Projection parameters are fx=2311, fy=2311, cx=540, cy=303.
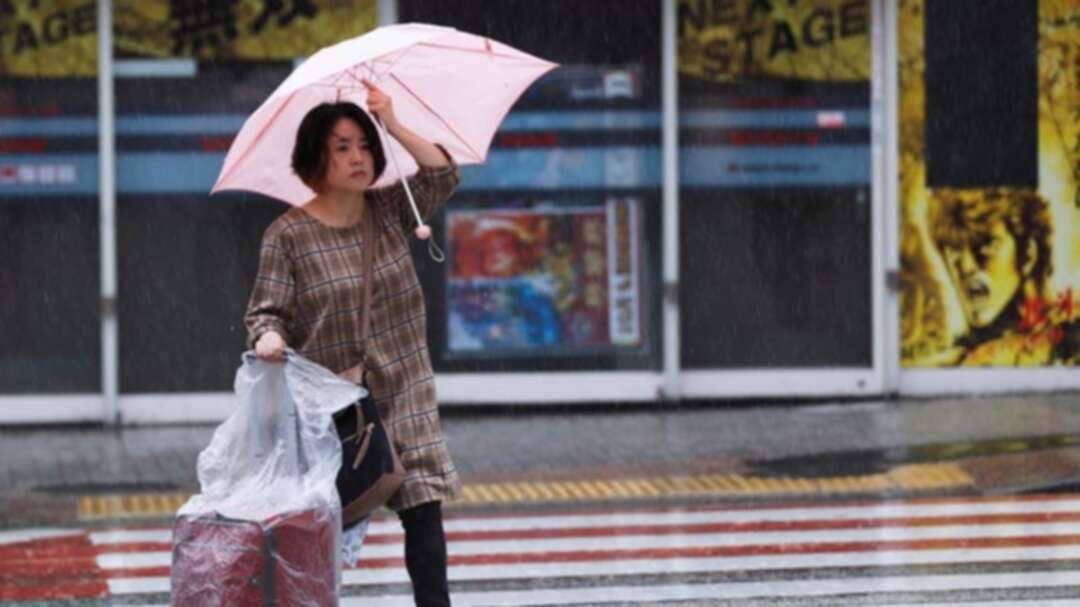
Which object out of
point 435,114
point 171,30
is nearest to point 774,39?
point 171,30

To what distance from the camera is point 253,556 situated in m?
5.89

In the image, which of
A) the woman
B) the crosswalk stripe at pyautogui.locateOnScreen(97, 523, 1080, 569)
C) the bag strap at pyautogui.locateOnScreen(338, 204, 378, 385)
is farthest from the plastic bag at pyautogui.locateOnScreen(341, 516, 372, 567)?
the crosswalk stripe at pyautogui.locateOnScreen(97, 523, 1080, 569)

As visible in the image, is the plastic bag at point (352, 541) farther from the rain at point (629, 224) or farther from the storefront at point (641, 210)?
the storefront at point (641, 210)

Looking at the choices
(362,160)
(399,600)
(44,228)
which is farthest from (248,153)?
(44,228)

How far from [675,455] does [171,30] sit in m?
3.97

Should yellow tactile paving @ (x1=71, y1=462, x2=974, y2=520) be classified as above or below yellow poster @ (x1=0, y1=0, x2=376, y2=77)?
below

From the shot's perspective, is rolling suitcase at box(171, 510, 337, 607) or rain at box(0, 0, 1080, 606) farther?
rain at box(0, 0, 1080, 606)

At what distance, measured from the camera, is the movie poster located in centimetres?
1392

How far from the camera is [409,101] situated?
695 cm

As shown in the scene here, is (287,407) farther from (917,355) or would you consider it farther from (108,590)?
(917,355)

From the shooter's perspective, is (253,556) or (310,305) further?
(310,305)

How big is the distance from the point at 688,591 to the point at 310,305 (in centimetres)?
265

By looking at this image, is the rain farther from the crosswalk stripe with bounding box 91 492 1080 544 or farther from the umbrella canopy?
the umbrella canopy

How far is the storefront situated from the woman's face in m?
7.09
